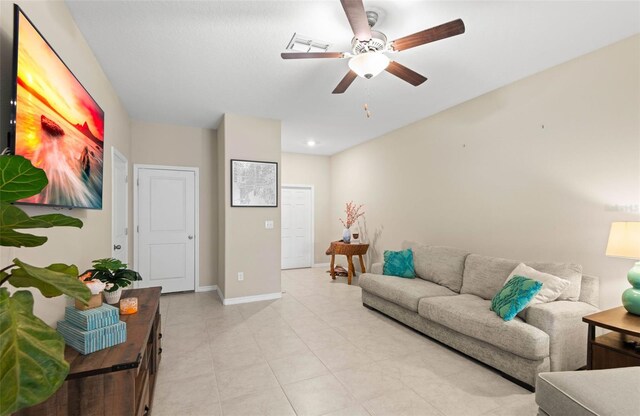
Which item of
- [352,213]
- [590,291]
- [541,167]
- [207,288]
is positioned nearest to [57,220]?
[590,291]

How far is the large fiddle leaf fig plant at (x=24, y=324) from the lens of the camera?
1.87 feet

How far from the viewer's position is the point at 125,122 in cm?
400

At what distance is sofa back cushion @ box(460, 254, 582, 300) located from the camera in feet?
8.37

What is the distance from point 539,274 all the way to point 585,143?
47.5 inches

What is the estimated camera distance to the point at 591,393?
4.55ft

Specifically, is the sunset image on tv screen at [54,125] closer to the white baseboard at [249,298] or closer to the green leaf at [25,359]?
the green leaf at [25,359]

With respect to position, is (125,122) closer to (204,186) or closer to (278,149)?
(204,186)

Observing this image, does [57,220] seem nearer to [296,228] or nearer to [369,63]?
[369,63]

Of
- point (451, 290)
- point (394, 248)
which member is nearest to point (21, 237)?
point (451, 290)

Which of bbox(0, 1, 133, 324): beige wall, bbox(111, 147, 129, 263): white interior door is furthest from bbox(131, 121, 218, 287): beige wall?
bbox(0, 1, 133, 324): beige wall

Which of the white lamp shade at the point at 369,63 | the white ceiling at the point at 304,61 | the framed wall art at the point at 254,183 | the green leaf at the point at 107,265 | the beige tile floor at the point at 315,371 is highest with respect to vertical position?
the white ceiling at the point at 304,61

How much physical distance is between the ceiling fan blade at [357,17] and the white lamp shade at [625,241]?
2192mm

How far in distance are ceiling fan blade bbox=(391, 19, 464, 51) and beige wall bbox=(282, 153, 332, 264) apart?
492 centimetres

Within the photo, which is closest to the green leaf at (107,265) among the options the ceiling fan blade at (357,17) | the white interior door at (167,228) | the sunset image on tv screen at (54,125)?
the sunset image on tv screen at (54,125)
